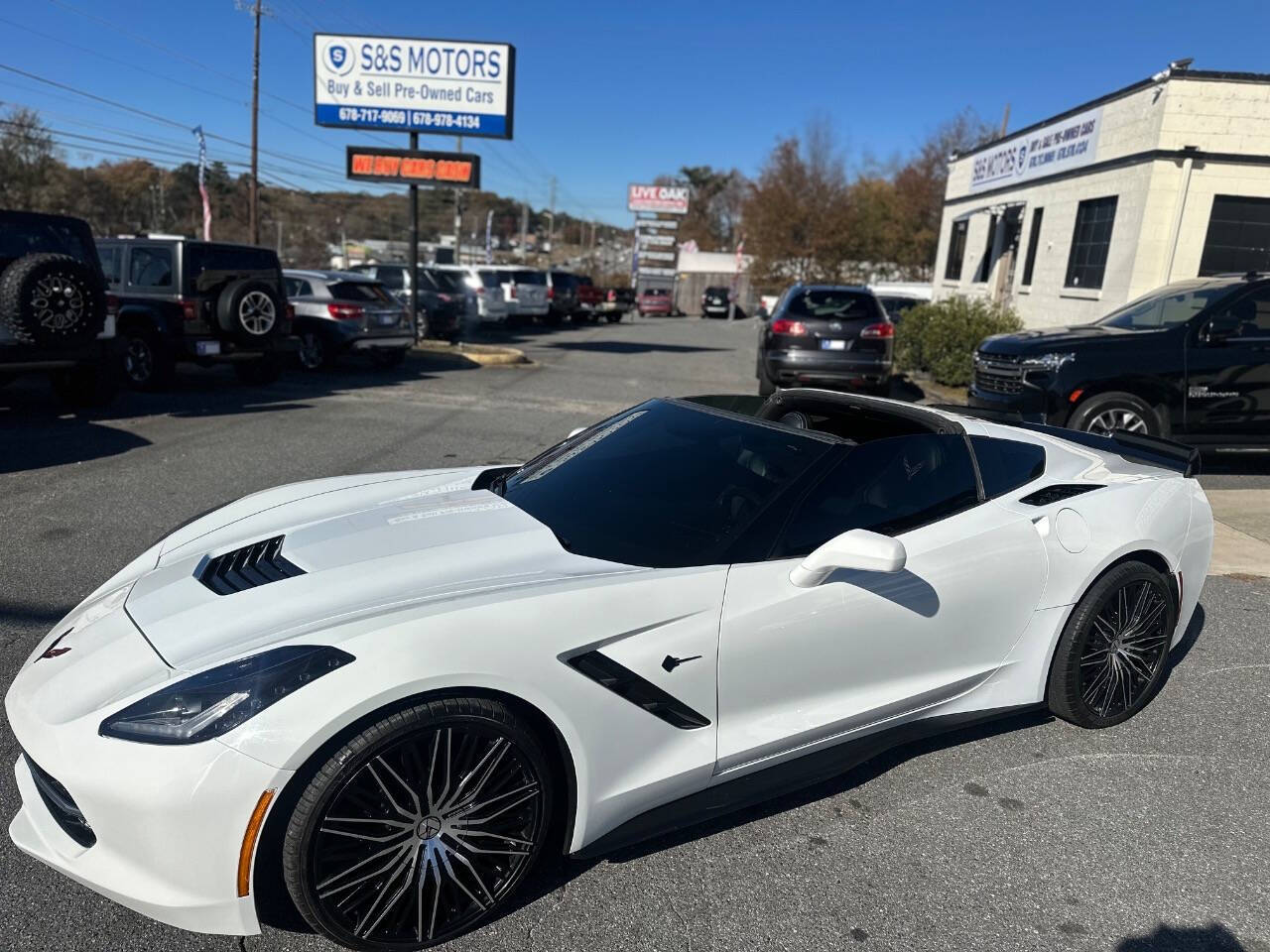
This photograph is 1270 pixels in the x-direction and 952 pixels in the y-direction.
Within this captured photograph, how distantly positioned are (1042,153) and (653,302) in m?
28.3

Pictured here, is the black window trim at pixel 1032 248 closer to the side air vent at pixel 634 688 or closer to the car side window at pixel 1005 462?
the car side window at pixel 1005 462

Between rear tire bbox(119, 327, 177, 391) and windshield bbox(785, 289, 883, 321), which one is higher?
windshield bbox(785, 289, 883, 321)

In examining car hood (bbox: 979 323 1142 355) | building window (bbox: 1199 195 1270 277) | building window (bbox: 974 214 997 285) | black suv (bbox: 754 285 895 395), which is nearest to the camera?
car hood (bbox: 979 323 1142 355)

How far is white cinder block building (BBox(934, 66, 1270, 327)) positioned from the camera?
1302 centimetres

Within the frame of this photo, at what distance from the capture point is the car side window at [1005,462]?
11.2 feet

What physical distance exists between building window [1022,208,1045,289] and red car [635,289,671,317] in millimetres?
27725

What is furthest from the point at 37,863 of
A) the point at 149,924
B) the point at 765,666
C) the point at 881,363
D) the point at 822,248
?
the point at 822,248

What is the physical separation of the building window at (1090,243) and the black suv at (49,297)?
14.7 m

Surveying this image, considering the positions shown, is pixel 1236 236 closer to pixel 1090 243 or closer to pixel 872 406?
pixel 1090 243

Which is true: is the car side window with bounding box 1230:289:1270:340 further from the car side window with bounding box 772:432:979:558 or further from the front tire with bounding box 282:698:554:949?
the front tire with bounding box 282:698:554:949

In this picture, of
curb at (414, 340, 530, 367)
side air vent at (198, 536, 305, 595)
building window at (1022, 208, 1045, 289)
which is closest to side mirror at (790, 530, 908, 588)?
side air vent at (198, 536, 305, 595)

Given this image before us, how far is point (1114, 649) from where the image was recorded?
11.8 feet

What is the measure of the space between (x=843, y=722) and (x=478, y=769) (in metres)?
1.23

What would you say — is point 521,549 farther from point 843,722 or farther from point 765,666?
point 843,722
